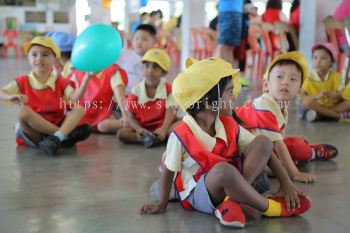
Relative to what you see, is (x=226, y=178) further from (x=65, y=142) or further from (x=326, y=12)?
(x=326, y=12)

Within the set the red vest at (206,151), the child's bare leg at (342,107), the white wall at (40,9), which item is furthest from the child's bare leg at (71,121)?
the white wall at (40,9)

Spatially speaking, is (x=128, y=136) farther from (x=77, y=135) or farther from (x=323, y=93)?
(x=323, y=93)

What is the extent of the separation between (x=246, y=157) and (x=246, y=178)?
0.25ft

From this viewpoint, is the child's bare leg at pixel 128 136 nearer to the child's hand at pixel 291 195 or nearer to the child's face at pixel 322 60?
the child's hand at pixel 291 195

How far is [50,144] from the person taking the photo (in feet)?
9.14

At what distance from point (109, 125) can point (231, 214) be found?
1.91 metres

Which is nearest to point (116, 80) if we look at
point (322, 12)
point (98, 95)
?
point (98, 95)

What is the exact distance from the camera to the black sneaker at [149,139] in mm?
3059

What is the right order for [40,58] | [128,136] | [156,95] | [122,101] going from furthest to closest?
[122,101] → [156,95] → [128,136] → [40,58]

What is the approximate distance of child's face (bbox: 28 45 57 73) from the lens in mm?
2953

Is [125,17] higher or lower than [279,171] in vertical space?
higher

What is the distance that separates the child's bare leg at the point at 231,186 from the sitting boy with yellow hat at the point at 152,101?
144 centimetres

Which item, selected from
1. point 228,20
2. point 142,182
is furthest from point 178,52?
point 142,182

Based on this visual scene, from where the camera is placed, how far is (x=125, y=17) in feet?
45.6
